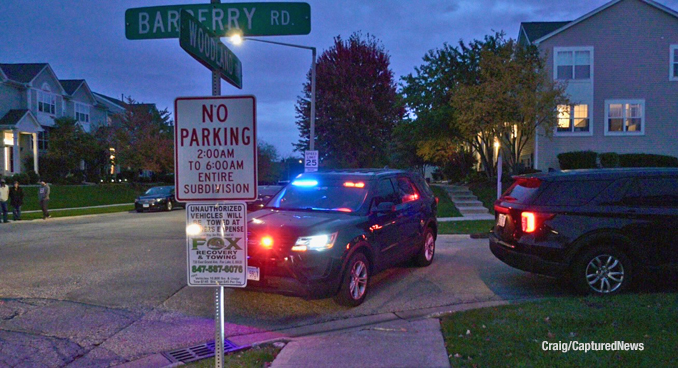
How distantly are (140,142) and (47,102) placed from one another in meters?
9.94

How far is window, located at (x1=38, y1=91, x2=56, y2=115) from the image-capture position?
41.1 m

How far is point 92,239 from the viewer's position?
44.5 ft

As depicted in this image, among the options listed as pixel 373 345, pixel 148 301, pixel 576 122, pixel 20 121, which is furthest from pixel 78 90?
pixel 373 345

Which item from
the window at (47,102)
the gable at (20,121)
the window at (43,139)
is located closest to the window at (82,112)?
the window at (47,102)

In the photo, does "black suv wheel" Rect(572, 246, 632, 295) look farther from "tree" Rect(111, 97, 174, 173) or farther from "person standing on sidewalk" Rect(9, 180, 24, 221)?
"tree" Rect(111, 97, 174, 173)

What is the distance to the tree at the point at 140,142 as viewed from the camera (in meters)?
39.5

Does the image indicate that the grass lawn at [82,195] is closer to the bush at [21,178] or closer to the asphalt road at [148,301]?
the bush at [21,178]

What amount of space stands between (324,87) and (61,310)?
30.8m

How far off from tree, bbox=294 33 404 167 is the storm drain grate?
97.9 feet

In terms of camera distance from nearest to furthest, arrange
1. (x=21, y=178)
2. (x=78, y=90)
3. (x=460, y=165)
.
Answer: (x=460, y=165)
(x=21, y=178)
(x=78, y=90)

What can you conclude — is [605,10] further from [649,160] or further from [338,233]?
[338,233]

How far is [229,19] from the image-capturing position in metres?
4.80

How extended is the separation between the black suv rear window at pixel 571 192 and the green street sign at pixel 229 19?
4218mm

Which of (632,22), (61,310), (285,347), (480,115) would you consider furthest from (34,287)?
(632,22)
